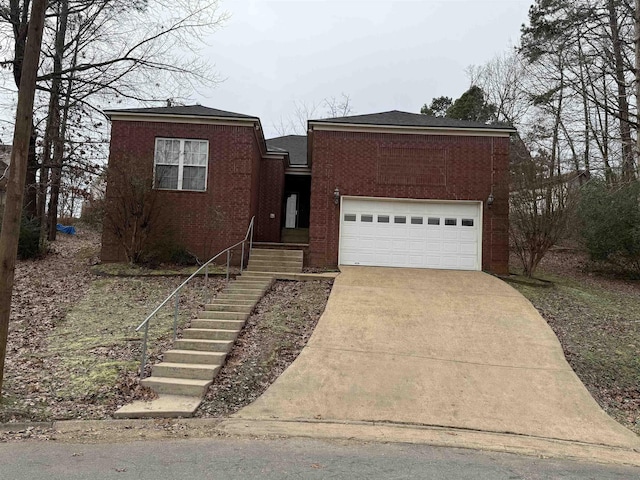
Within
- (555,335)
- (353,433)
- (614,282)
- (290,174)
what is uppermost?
(290,174)

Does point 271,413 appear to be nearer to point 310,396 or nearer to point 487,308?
point 310,396

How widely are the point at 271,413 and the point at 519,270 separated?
1261 cm

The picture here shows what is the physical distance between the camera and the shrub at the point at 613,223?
15.7 meters

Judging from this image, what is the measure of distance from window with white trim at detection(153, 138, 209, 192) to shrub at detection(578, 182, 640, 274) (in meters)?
12.7

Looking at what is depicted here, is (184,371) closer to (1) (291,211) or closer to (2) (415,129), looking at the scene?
(2) (415,129)

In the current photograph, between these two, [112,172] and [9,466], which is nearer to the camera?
[9,466]

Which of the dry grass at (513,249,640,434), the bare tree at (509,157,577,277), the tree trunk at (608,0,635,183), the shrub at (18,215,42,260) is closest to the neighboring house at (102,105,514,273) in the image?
the bare tree at (509,157,577,277)

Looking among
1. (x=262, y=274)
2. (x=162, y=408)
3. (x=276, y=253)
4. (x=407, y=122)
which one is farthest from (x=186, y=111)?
(x=162, y=408)

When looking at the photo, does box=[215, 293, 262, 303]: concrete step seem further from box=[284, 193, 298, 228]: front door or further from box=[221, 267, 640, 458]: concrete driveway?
box=[284, 193, 298, 228]: front door

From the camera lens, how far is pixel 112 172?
1349cm

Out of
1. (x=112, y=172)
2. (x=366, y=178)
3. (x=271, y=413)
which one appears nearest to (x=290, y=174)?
(x=366, y=178)

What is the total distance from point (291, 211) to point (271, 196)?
8.10ft

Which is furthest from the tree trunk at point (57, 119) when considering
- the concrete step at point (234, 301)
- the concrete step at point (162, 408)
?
the concrete step at point (162, 408)

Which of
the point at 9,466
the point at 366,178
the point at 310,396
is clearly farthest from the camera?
the point at 366,178
